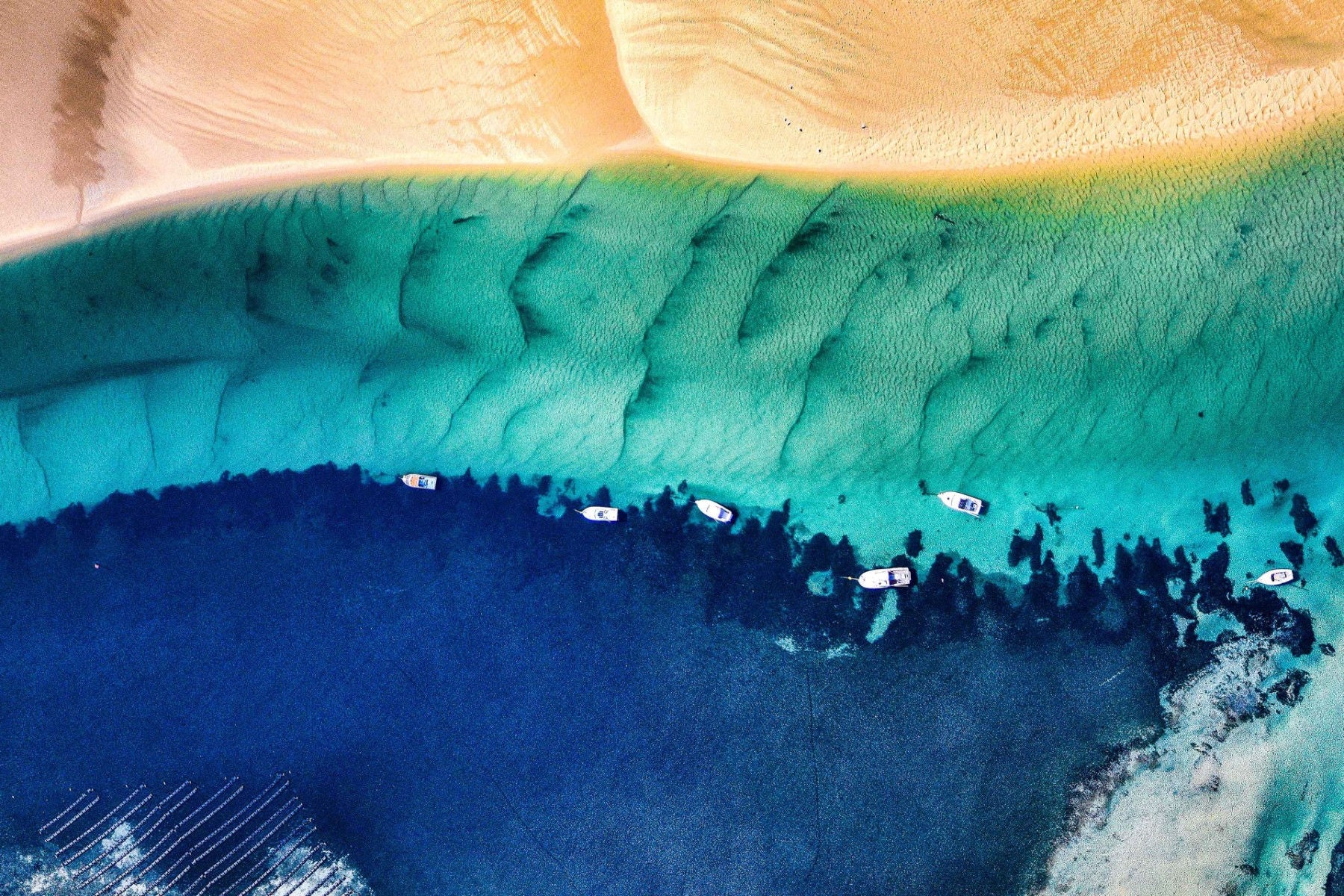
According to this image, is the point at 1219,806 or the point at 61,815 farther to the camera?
the point at 61,815

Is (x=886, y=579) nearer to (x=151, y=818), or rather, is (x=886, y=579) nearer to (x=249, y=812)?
(x=249, y=812)

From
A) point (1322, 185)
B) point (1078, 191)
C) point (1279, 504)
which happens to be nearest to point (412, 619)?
point (1078, 191)

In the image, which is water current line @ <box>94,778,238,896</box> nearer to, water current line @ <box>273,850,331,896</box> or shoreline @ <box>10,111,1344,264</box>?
water current line @ <box>273,850,331,896</box>

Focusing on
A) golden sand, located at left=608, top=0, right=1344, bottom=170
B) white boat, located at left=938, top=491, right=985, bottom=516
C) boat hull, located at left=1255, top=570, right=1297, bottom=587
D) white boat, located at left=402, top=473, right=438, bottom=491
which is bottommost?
boat hull, located at left=1255, top=570, right=1297, bottom=587

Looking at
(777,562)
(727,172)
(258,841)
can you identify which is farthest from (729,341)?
(258,841)

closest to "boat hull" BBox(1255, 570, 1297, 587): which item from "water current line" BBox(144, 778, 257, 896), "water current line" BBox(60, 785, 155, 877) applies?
"water current line" BBox(144, 778, 257, 896)

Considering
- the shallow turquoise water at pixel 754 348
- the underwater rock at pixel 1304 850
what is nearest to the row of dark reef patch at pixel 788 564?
the shallow turquoise water at pixel 754 348
